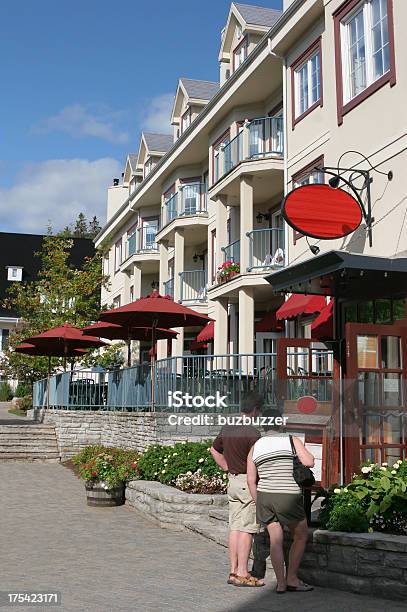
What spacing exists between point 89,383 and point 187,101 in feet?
45.6

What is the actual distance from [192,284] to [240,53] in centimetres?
852

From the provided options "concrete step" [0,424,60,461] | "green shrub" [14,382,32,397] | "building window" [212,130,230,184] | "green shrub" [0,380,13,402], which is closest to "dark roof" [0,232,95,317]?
"green shrub" [0,380,13,402]

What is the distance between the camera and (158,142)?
37719mm

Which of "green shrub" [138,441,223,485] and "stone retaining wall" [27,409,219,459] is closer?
"green shrub" [138,441,223,485]

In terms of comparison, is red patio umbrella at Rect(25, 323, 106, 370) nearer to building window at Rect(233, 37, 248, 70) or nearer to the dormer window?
building window at Rect(233, 37, 248, 70)

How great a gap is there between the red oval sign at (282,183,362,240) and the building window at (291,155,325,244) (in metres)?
3.42

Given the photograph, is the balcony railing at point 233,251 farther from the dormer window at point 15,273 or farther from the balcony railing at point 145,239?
the dormer window at point 15,273

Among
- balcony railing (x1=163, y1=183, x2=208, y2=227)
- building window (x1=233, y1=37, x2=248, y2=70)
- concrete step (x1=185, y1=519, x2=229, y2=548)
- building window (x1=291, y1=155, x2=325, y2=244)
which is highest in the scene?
building window (x1=233, y1=37, x2=248, y2=70)

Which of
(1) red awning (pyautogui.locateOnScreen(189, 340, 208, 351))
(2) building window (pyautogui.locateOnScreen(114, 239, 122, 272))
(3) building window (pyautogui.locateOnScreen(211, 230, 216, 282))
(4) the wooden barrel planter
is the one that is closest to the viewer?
(4) the wooden barrel planter

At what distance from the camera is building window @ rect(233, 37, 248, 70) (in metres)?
24.7

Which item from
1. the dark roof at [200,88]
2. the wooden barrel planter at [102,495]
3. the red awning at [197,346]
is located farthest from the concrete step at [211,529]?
the dark roof at [200,88]

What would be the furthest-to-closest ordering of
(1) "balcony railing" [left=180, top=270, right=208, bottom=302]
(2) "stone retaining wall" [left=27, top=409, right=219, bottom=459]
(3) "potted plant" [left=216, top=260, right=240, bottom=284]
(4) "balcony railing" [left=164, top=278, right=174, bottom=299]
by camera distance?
(4) "balcony railing" [left=164, top=278, right=174, bottom=299], (1) "balcony railing" [left=180, top=270, right=208, bottom=302], (3) "potted plant" [left=216, top=260, right=240, bottom=284], (2) "stone retaining wall" [left=27, top=409, right=219, bottom=459]

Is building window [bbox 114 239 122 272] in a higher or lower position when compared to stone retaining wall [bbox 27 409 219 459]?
higher

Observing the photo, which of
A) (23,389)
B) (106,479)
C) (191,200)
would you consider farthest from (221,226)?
(23,389)
